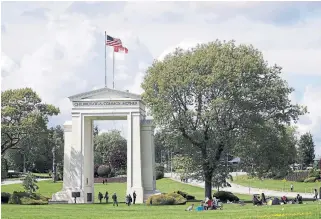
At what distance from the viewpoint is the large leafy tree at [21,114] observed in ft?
206

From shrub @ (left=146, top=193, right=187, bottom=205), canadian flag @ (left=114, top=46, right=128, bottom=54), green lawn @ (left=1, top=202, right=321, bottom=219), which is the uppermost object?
canadian flag @ (left=114, top=46, right=128, bottom=54)

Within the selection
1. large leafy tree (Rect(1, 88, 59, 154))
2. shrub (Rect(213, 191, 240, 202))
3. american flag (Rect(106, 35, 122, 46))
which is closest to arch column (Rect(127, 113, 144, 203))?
american flag (Rect(106, 35, 122, 46))

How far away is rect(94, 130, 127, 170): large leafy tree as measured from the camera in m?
125

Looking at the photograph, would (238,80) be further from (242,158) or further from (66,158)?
(66,158)

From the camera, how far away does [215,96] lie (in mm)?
57969

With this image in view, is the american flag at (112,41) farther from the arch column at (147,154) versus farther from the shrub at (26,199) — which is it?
the shrub at (26,199)

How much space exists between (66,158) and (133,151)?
6.31 metres

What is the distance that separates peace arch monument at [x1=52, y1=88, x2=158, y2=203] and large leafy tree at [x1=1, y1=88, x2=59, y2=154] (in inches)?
180

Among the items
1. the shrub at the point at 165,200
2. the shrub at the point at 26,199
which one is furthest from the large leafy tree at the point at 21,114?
the shrub at the point at 165,200

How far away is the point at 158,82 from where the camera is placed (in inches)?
2333

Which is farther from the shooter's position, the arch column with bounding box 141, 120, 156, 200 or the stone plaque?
the arch column with bounding box 141, 120, 156, 200

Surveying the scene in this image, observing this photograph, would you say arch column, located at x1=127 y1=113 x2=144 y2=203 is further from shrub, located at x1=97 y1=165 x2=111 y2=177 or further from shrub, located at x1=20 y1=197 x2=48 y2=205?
shrub, located at x1=97 y1=165 x2=111 y2=177

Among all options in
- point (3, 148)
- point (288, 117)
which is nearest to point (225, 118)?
point (288, 117)

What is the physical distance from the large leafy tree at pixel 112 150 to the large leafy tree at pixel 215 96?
65904 mm
